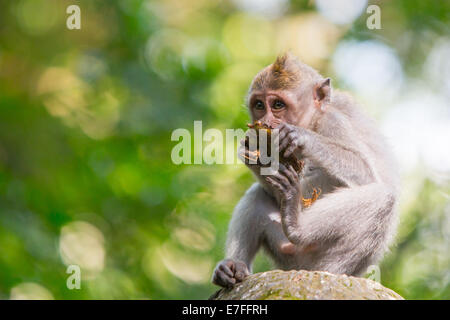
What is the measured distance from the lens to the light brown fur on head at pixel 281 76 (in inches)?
242

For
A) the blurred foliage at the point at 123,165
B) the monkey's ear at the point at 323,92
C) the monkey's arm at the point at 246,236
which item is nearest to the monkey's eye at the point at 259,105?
the monkey's ear at the point at 323,92

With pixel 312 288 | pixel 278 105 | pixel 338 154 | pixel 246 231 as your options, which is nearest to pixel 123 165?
pixel 246 231

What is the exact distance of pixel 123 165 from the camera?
10172mm

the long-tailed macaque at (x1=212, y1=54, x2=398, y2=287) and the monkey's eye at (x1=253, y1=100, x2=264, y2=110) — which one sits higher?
the monkey's eye at (x1=253, y1=100, x2=264, y2=110)

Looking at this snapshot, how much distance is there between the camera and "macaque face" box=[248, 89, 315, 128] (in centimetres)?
608

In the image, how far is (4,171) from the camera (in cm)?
952

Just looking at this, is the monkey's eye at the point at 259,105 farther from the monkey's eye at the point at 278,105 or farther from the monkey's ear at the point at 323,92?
the monkey's ear at the point at 323,92

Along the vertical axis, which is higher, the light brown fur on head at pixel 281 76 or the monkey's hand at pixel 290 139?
the light brown fur on head at pixel 281 76

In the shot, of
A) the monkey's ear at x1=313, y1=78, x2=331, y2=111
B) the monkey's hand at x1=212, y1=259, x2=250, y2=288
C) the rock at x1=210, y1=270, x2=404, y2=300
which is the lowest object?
the rock at x1=210, y1=270, x2=404, y2=300

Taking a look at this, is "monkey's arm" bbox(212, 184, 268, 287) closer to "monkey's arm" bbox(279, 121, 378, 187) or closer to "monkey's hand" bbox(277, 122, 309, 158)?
"monkey's arm" bbox(279, 121, 378, 187)

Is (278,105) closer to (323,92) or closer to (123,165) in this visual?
(323,92)

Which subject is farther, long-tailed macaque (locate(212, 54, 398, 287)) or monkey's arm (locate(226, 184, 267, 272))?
monkey's arm (locate(226, 184, 267, 272))

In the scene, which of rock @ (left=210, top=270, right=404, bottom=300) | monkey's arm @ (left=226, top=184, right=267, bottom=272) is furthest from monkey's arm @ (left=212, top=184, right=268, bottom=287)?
rock @ (left=210, top=270, right=404, bottom=300)

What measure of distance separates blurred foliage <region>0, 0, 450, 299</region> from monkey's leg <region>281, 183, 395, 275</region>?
3.69 meters
